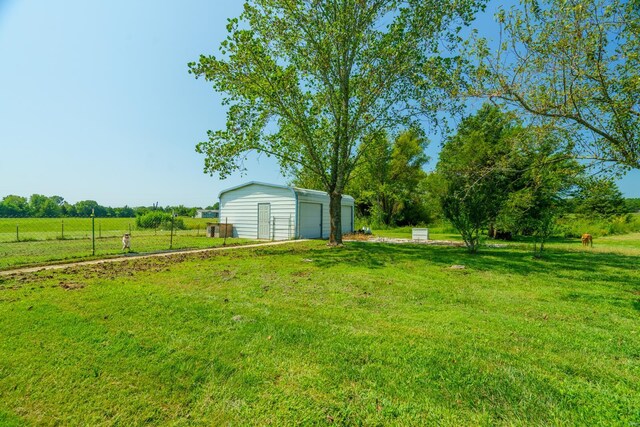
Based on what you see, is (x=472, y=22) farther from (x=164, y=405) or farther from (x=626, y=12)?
(x=164, y=405)

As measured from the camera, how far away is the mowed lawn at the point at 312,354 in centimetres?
230

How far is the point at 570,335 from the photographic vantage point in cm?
363

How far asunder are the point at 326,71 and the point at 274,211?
8132 millimetres

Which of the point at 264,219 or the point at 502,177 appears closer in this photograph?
the point at 502,177

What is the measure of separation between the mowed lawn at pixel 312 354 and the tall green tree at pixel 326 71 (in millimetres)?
7498

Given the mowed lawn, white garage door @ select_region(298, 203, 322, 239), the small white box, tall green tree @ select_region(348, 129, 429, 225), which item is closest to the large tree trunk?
white garage door @ select_region(298, 203, 322, 239)

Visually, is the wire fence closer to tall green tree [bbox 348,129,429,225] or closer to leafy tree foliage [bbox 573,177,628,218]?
leafy tree foliage [bbox 573,177,628,218]

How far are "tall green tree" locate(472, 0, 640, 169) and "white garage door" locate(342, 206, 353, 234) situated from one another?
1586 centimetres

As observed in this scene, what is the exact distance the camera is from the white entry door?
17292 millimetres

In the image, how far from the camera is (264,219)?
17.4 metres

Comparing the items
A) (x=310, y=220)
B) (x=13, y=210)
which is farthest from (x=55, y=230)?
(x=13, y=210)

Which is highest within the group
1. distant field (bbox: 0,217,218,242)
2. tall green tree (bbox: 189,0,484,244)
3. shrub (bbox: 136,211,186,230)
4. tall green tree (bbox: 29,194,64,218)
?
tall green tree (bbox: 189,0,484,244)

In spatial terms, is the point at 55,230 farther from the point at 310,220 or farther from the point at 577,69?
the point at 577,69

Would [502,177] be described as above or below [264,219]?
above
